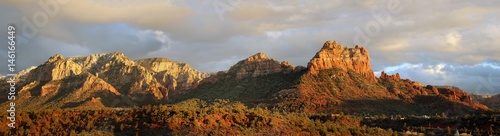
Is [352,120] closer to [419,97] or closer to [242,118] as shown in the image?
[242,118]

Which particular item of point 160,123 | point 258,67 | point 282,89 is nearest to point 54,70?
point 258,67

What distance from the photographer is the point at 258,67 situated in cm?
12569

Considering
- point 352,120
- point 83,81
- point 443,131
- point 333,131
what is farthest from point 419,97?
point 83,81

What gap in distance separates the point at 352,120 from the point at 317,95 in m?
40.8

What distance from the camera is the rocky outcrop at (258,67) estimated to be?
12212cm

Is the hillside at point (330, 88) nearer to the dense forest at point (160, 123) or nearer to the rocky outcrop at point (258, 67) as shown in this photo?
the rocky outcrop at point (258, 67)

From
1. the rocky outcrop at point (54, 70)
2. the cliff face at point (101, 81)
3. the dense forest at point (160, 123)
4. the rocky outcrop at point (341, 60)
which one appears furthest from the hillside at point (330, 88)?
the dense forest at point (160, 123)

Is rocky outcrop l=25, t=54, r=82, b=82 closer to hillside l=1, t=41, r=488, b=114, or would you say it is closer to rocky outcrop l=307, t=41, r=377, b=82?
hillside l=1, t=41, r=488, b=114

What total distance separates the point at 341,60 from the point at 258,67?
23.8 metres

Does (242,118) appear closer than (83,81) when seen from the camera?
Yes

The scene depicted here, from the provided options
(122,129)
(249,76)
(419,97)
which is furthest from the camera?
(249,76)

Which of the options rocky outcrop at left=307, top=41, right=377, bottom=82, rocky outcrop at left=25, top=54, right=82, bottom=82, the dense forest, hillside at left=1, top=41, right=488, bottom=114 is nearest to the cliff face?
rocky outcrop at left=25, top=54, right=82, bottom=82

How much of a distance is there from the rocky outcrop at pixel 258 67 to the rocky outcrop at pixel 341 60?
10204 mm

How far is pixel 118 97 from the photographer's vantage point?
127m
